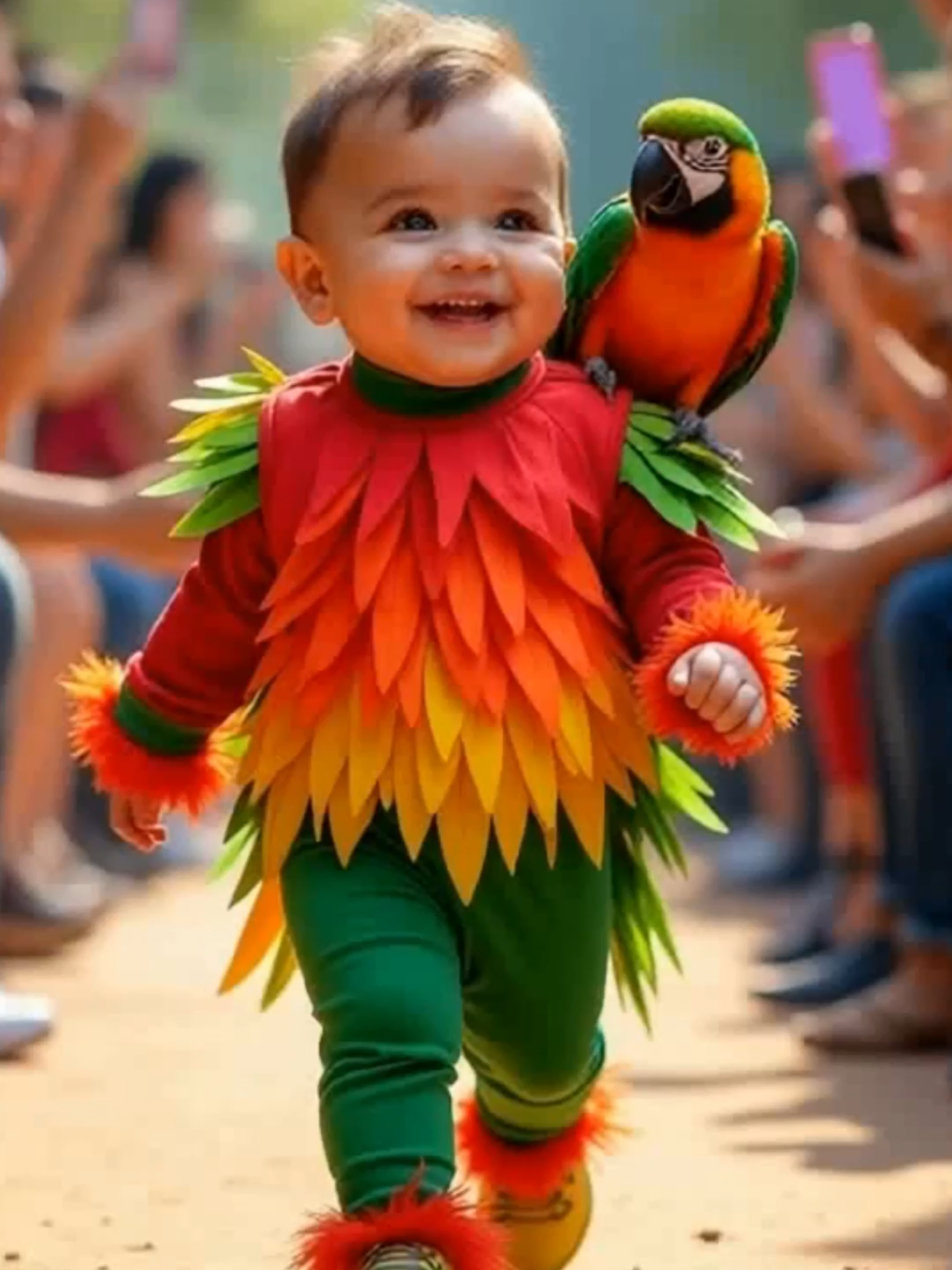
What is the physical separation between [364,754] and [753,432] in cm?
648

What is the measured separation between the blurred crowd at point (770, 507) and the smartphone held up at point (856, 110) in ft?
0.36

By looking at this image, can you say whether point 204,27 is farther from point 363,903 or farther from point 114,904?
point 363,903

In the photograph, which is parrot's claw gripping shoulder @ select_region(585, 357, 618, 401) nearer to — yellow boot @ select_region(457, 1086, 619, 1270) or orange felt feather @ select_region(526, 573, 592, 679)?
orange felt feather @ select_region(526, 573, 592, 679)

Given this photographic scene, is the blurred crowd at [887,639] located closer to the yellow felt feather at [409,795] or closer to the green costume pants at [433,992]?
the green costume pants at [433,992]

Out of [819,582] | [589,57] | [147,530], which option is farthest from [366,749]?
[589,57]

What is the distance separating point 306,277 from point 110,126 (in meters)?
2.94

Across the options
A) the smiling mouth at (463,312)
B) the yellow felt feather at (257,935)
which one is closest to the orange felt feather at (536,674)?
the smiling mouth at (463,312)

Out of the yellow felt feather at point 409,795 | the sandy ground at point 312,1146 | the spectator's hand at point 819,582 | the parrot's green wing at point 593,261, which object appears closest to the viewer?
the yellow felt feather at point 409,795

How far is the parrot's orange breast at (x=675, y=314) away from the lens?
11.9 ft

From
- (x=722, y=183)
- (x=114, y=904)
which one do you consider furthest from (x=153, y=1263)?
(x=114, y=904)

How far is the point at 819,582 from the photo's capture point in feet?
18.8

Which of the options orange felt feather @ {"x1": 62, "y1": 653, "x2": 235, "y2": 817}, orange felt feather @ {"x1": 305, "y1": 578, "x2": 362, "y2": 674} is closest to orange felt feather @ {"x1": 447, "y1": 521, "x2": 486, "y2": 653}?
orange felt feather @ {"x1": 305, "y1": 578, "x2": 362, "y2": 674}

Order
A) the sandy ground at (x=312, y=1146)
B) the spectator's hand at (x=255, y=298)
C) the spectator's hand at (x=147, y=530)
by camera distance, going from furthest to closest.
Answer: the spectator's hand at (x=255, y=298) → the spectator's hand at (x=147, y=530) → the sandy ground at (x=312, y=1146)

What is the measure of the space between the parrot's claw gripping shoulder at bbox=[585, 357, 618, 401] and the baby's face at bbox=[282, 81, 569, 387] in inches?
4.1
